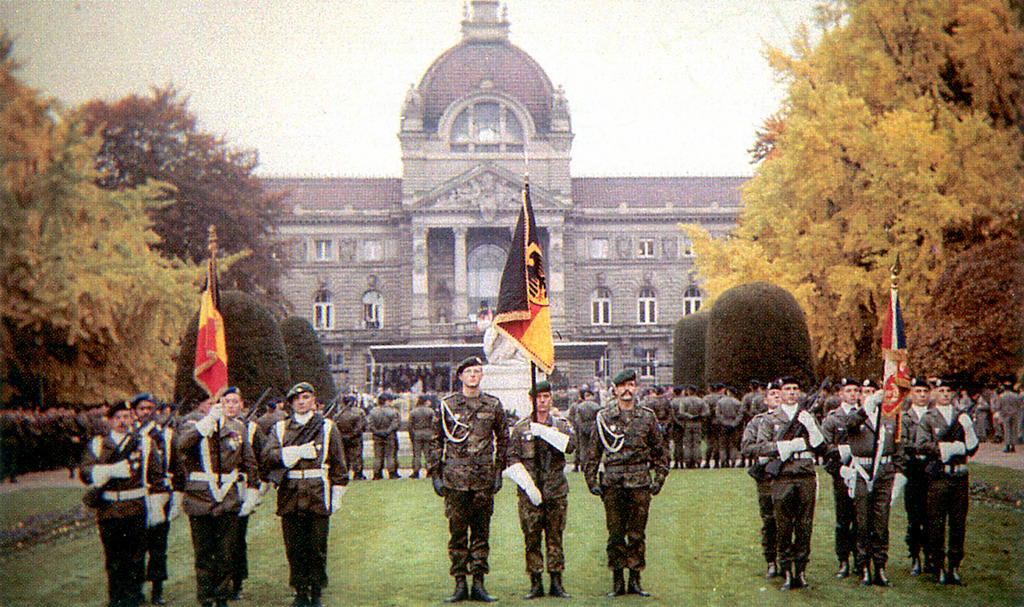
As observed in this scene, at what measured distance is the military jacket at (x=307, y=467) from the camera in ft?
31.2

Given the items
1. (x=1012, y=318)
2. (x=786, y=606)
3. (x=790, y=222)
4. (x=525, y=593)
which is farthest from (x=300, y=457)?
(x=790, y=222)

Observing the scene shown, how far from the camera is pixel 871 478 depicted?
1027 cm

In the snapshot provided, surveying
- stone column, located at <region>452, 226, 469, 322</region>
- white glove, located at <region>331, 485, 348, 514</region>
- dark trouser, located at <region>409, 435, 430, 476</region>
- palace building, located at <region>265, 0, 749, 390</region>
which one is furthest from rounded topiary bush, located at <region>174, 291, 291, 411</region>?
stone column, located at <region>452, 226, 469, 322</region>

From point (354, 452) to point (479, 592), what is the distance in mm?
11212

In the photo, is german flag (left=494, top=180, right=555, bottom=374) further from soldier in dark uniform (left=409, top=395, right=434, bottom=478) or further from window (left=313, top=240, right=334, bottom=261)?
window (left=313, top=240, right=334, bottom=261)

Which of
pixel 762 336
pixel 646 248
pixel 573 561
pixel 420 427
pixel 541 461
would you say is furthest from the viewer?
pixel 646 248

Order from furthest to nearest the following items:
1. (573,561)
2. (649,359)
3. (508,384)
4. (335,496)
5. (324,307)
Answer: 1. (324,307)
2. (649,359)
3. (508,384)
4. (573,561)
5. (335,496)

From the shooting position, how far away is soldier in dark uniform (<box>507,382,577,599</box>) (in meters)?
9.71

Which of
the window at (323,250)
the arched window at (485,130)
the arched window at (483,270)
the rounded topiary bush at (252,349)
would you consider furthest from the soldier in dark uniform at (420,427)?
the window at (323,250)

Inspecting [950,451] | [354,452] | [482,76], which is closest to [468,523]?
[950,451]

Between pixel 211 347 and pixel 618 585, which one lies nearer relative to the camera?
pixel 618 585

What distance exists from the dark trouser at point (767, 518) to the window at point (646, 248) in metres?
60.5

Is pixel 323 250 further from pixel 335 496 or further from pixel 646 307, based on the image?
pixel 335 496

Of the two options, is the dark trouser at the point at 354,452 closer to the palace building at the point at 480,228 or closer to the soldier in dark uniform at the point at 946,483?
the soldier in dark uniform at the point at 946,483
